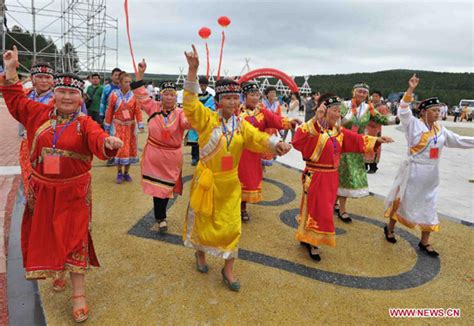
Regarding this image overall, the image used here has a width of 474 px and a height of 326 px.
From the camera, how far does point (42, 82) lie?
12.9ft

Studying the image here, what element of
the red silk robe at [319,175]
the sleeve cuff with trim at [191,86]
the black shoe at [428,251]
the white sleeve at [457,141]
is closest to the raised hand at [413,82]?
the white sleeve at [457,141]

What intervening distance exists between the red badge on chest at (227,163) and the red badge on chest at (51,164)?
1333 millimetres

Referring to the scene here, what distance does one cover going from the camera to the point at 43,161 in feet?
8.34

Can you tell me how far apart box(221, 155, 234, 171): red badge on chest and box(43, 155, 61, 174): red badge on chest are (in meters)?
1.33

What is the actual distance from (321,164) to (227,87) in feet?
4.68

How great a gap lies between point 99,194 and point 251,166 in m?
2.70

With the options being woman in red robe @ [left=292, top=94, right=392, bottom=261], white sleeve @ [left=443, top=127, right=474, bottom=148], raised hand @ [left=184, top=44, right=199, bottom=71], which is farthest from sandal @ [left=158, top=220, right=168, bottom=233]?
white sleeve @ [left=443, top=127, right=474, bottom=148]

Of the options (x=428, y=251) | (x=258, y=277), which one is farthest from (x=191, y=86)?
(x=428, y=251)

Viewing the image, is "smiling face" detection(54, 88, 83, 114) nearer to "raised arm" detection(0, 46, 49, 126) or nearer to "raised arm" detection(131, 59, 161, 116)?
"raised arm" detection(0, 46, 49, 126)

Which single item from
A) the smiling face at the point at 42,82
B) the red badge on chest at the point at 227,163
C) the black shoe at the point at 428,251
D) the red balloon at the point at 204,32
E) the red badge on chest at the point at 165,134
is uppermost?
the red balloon at the point at 204,32

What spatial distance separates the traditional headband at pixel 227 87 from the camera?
3.07 meters

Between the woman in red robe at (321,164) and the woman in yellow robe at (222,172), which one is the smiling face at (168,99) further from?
the woman in red robe at (321,164)

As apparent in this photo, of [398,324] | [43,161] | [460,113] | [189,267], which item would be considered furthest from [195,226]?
[460,113]

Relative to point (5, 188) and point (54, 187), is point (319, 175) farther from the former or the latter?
point (5, 188)
